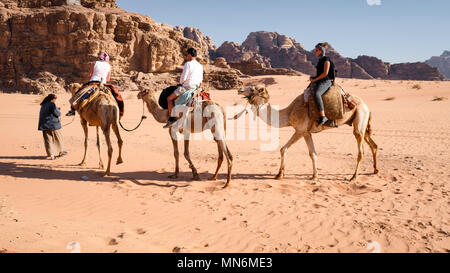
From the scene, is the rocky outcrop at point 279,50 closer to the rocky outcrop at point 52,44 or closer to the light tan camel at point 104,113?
the rocky outcrop at point 52,44

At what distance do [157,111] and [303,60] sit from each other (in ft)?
357

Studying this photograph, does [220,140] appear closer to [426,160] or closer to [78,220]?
[78,220]

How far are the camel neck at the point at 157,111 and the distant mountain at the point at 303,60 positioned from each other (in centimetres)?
8419

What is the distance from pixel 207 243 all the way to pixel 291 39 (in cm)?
14477

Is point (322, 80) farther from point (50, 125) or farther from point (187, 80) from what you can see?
point (50, 125)

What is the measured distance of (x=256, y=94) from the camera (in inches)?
268

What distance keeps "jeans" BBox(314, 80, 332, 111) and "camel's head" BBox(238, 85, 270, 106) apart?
1103mm

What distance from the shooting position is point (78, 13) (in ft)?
116

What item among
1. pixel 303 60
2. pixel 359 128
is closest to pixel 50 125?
pixel 359 128

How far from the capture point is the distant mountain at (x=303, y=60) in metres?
98.7

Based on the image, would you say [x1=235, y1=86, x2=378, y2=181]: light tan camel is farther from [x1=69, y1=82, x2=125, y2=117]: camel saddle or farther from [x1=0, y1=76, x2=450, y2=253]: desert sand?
[x1=69, y1=82, x2=125, y2=117]: camel saddle

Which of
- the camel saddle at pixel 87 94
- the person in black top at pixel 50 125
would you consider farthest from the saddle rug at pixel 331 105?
the person in black top at pixel 50 125

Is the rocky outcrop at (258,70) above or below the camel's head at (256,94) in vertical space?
above
